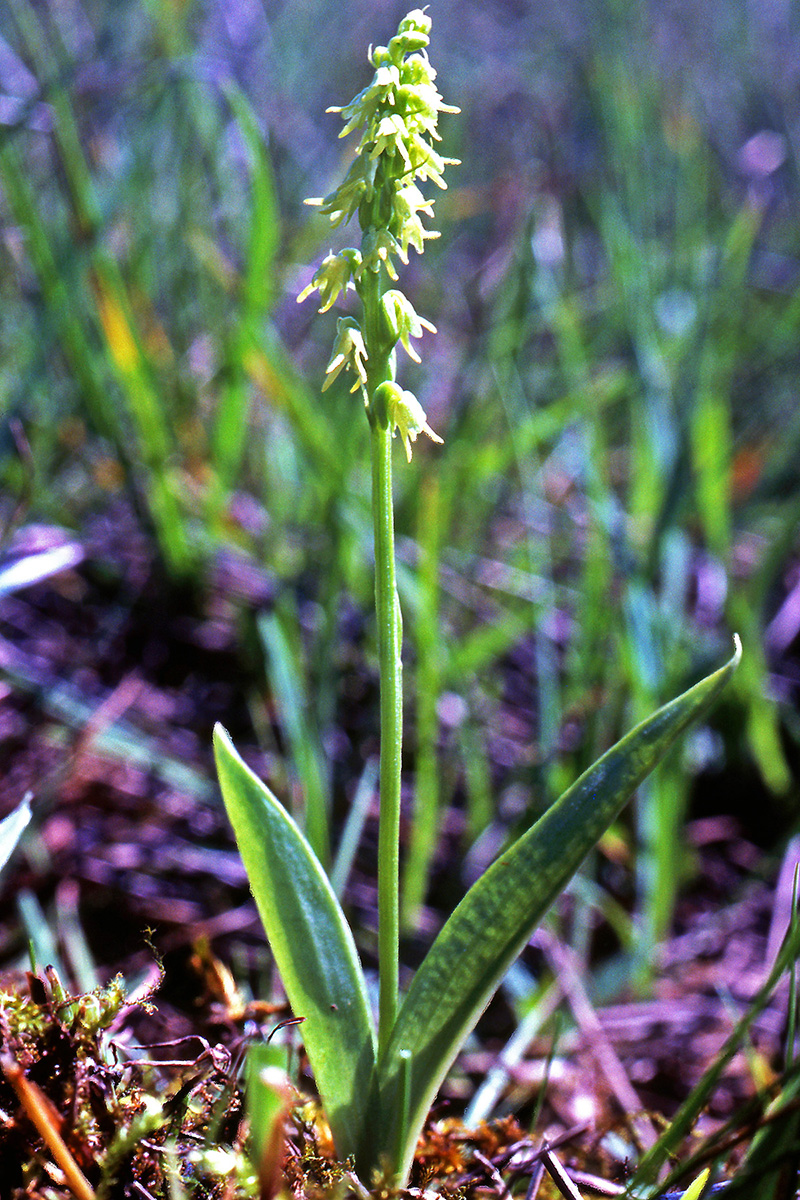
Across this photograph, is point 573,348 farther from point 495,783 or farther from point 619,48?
point 619,48

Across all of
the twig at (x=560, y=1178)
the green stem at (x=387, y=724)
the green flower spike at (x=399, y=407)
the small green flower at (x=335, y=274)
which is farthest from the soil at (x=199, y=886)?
the small green flower at (x=335, y=274)

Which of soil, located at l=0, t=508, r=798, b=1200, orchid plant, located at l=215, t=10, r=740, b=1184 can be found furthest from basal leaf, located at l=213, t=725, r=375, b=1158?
soil, located at l=0, t=508, r=798, b=1200

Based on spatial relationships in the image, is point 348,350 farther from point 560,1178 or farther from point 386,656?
point 560,1178

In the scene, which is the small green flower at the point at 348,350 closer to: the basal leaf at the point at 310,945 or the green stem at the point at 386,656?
the green stem at the point at 386,656

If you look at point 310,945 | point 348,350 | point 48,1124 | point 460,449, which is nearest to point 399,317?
point 348,350

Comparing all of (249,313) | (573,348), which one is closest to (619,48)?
(573,348)

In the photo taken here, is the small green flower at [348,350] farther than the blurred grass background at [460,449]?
No

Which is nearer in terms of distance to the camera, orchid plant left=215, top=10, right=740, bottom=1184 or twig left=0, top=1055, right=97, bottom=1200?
twig left=0, top=1055, right=97, bottom=1200

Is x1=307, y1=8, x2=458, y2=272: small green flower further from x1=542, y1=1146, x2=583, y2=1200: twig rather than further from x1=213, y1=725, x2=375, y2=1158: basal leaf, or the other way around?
x1=542, y1=1146, x2=583, y2=1200: twig
